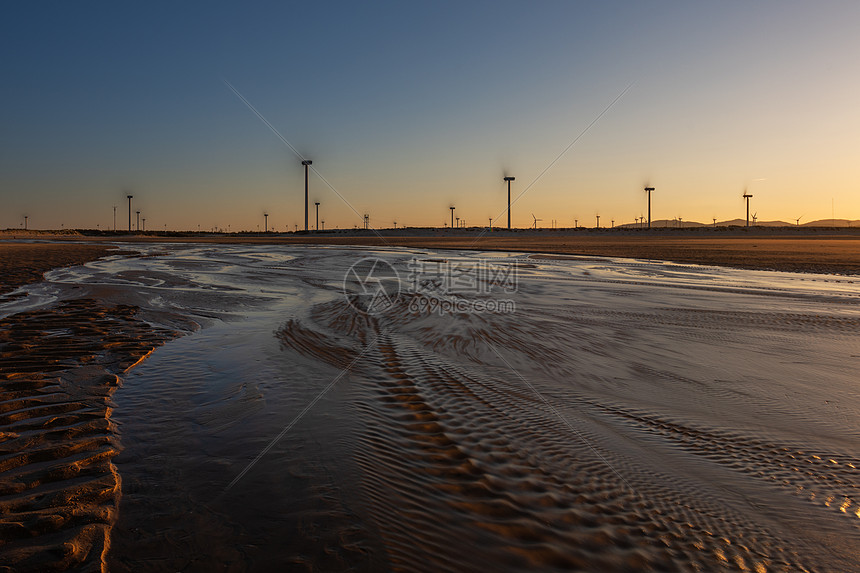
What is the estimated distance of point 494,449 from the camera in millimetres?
4215

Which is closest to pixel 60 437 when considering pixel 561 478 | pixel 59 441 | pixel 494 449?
pixel 59 441

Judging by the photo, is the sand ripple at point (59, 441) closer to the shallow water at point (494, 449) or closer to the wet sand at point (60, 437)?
the wet sand at point (60, 437)

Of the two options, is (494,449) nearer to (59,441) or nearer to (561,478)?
(561,478)

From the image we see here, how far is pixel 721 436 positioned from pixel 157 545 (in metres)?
4.87

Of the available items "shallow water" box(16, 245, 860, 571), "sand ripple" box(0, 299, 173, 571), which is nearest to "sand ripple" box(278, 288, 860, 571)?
"shallow water" box(16, 245, 860, 571)

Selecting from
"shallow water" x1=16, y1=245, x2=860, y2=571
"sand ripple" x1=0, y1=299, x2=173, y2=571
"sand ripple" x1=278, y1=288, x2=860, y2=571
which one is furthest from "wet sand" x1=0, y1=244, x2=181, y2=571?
"sand ripple" x1=278, y1=288, x2=860, y2=571

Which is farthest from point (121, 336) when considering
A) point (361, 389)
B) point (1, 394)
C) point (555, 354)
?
point (555, 354)

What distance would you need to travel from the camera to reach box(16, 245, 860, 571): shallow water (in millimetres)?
2875

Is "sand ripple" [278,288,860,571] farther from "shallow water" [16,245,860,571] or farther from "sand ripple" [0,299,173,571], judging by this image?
"sand ripple" [0,299,173,571]

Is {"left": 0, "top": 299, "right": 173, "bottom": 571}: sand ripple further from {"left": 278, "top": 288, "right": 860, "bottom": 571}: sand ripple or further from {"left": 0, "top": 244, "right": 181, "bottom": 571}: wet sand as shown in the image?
{"left": 278, "top": 288, "right": 860, "bottom": 571}: sand ripple

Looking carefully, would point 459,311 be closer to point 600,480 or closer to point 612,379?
point 612,379

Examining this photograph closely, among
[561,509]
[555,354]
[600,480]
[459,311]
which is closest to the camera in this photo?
[561,509]

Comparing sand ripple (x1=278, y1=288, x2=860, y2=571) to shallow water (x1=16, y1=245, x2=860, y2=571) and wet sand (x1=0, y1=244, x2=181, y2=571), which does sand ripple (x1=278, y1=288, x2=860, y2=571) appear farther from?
wet sand (x1=0, y1=244, x2=181, y2=571)

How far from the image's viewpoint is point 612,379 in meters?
6.26
